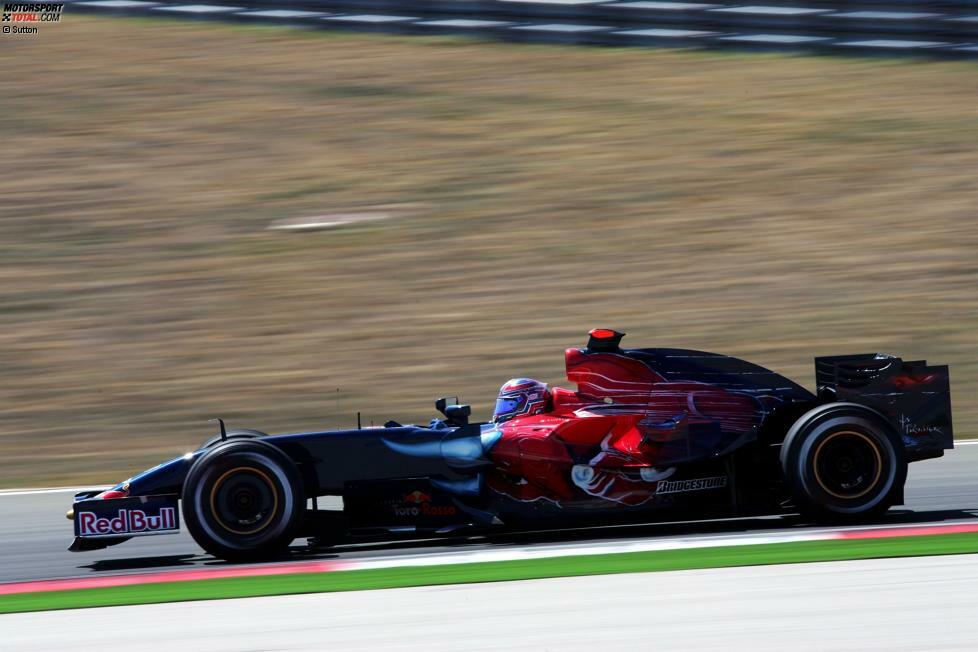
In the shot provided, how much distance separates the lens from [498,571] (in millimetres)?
6059

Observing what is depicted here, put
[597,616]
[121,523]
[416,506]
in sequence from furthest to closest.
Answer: [416,506]
[121,523]
[597,616]

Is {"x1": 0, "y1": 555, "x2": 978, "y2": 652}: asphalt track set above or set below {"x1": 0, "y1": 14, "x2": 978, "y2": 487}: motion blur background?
below

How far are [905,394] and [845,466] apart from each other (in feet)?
2.04

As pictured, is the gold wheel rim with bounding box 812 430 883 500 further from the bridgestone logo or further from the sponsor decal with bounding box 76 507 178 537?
the sponsor decal with bounding box 76 507 178 537

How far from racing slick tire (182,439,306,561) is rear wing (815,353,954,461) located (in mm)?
3194

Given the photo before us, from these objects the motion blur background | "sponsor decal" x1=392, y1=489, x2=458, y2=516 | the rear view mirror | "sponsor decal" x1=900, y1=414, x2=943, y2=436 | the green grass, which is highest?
the motion blur background

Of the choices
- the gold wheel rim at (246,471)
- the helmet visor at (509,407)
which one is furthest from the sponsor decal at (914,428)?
the gold wheel rim at (246,471)

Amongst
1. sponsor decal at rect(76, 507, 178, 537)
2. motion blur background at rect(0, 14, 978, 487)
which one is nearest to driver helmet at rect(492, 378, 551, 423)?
sponsor decal at rect(76, 507, 178, 537)

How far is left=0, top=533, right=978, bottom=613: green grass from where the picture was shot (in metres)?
5.86

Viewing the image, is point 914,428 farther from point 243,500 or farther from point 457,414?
point 243,500

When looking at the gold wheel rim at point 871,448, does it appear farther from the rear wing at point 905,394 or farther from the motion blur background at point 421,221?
the motion blur background at point 421,221

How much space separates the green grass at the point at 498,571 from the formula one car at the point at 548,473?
1.43ft
